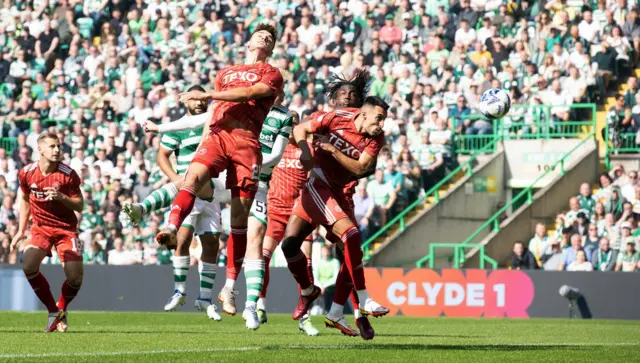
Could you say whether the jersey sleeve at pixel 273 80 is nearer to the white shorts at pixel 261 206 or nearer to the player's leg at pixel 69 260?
the white shorts at pixel 261 206

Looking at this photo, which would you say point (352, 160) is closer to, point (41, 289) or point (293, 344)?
point (293, 344)

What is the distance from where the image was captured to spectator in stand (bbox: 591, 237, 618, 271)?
68.4ft

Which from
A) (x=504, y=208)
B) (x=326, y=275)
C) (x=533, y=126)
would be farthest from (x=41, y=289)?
(x=533, y=126)

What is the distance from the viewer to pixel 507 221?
23156mm

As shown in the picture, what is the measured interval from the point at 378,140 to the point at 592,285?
1055cm

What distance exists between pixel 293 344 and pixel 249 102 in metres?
2.20

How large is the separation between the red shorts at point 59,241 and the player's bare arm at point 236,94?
149 inches

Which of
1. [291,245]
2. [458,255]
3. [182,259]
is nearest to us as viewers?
[291,245]

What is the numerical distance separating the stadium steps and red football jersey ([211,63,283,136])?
12.5 meters

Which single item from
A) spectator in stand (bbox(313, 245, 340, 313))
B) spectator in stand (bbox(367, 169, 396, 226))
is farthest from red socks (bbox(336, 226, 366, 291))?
spectator in stand (bbox(367, 169, 396, 226))

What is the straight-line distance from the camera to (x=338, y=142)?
11.1m

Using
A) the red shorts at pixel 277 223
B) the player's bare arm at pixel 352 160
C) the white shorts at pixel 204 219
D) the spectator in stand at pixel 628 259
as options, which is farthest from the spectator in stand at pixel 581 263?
the player's bare arm at pixel 352 160

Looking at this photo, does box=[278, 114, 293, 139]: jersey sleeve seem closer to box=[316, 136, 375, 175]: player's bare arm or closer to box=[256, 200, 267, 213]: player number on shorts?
box=[256, 200, 267, 213]: player number on shorts

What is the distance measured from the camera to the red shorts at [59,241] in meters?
13.1
